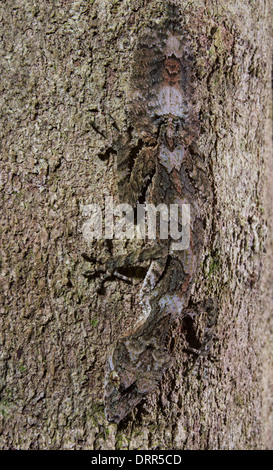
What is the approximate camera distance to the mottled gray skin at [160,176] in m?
2.09

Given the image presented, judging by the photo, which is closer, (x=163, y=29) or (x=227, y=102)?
(x=163, y=29)

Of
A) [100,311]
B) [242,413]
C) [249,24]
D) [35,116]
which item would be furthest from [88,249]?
[249,24]

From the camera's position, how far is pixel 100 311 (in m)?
2.11

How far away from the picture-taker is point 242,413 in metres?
2.59

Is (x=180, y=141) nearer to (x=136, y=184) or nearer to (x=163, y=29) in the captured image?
(x=136, y=184)

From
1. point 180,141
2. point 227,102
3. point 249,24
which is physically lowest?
point 180,141

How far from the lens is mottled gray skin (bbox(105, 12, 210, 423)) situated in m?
2.09

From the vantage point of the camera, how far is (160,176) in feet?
7.32

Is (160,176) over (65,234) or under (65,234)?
over

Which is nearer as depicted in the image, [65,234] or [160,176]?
[65,234]

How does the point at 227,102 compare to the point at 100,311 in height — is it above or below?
above

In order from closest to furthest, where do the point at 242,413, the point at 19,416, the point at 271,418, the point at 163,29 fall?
the point at 19,416
the point at 163,29
the point at 242,413
the point at 271,418

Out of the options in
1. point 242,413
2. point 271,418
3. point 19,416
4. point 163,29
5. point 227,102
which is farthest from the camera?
point 271,418

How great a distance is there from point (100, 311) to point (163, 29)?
1.60 metres
